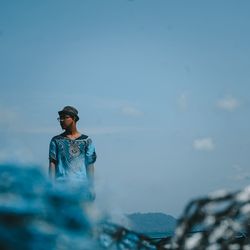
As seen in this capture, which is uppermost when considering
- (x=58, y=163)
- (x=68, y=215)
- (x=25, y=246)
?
(x=58, y=163)

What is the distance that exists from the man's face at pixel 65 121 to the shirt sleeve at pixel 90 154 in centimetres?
34

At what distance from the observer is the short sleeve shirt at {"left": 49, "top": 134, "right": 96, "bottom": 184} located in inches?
237

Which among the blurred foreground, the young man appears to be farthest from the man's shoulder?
the blurred foreground

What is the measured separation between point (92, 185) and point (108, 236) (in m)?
0.57

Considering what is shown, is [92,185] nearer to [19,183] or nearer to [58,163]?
[19,183]

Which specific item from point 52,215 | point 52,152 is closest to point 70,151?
point 52,152

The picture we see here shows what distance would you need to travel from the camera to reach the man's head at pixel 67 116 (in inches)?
245

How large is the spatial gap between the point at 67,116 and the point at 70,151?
0.47m

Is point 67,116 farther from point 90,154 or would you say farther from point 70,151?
point 90,154

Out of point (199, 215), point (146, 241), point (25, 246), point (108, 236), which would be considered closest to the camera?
point (25, 246)

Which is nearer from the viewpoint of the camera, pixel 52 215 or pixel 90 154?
pixel 52 215

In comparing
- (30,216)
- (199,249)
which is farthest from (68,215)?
(199,249)

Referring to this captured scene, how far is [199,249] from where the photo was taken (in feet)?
10.1

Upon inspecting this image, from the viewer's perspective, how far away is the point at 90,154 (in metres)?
6.27
